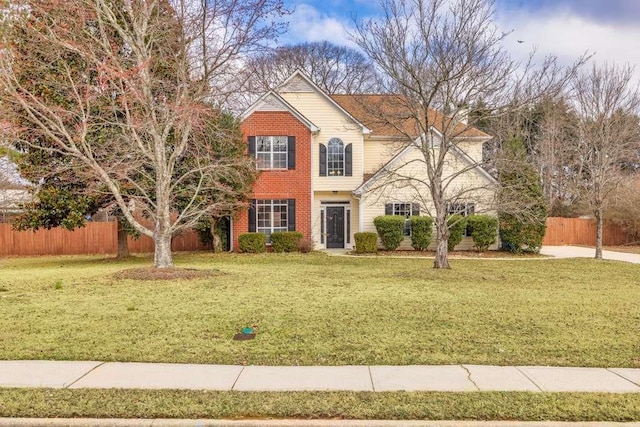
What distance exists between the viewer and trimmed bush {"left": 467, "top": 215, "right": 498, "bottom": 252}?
2236 cm

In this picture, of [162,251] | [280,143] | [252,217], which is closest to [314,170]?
[280,143]

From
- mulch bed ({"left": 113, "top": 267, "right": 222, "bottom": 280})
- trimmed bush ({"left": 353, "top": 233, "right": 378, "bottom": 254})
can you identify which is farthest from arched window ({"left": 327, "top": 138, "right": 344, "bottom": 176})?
mulch bed ({"left": 113, "top": 267, "right": 222, "bottom": 280})

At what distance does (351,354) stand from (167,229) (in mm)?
9907

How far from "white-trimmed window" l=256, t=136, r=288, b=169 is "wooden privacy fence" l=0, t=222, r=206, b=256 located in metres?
5.86

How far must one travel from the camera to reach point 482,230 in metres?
22.4

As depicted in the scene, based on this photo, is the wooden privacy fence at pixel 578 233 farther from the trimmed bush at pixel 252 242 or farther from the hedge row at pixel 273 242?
the trimmed bush at pixel 252 242

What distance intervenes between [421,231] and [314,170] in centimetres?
573

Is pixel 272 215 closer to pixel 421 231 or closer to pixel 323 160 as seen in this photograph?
pixel 323 160

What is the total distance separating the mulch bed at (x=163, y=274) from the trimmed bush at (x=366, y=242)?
9247 mm

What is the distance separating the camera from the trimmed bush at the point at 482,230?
73.4ft

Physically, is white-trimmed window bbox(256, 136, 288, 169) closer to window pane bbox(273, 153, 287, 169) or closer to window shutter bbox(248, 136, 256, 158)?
window pane bbox(273, 153, 287, 169)

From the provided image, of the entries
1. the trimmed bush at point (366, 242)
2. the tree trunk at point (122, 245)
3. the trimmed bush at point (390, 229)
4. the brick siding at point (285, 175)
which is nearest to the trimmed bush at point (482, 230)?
the trimmed bush at point (390, 229)

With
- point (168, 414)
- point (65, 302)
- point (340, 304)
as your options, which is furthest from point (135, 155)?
point (168, 414)

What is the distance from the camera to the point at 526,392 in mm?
4602
